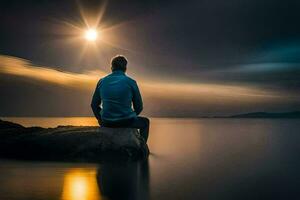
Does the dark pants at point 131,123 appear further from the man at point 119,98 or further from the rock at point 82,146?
the rock at point 82,146

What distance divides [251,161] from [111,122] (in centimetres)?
384

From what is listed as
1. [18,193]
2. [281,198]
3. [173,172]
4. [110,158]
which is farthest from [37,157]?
[281,198]

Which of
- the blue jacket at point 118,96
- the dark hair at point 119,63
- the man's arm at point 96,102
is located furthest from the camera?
the man's arm at point 96,102

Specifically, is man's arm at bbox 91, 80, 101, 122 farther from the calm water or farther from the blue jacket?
the calm water

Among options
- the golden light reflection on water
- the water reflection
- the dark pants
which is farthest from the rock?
the golden light reflection on water

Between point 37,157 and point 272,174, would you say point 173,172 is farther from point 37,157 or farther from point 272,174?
point 37,157

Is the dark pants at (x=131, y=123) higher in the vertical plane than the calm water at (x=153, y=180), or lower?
higher

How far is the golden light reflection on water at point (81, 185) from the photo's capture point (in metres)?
6.03

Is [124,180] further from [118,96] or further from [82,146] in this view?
[118,96]

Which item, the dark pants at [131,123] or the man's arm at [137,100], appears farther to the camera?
the dark pants at [131,123]

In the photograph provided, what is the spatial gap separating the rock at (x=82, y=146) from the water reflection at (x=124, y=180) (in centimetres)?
86

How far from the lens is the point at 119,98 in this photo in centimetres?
1168

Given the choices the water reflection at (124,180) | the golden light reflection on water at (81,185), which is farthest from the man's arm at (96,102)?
the golden light reflection on water at (81,185)

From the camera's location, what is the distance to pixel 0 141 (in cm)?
1303
